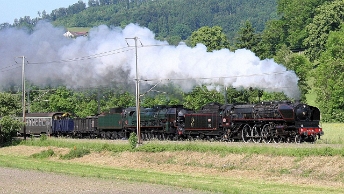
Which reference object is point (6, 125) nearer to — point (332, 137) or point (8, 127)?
point (8, 127)

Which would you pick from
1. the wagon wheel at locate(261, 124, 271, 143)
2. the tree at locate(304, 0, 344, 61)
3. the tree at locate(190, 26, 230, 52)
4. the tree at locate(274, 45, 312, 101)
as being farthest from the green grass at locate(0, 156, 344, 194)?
the tree at locate(304, 0, 344, 61)

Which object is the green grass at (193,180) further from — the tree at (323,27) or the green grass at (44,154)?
the tree at (323,27)

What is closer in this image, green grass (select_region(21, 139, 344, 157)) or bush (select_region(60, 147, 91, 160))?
green grass (select_region(21, 139, 344, 157))

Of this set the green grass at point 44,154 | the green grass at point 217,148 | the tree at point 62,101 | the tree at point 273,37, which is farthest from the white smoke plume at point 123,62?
the tree at point 273,37

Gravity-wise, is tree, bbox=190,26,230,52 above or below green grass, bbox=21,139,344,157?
above

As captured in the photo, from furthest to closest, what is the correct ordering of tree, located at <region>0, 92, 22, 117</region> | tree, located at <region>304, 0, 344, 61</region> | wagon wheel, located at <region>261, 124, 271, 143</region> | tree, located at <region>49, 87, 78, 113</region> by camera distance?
tree, located at <region>304, 0, 344, 61</region>
tree, located at <region>49, 87, 78, 113</region>
tree, located at <region>0, 92, 22, 117</region>
wagon wheel, located at <region>261, 124, 271, 143</region>

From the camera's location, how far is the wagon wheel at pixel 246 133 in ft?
209

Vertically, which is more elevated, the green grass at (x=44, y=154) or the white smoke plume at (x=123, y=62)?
the white smoke plume at (x=123, y=62)

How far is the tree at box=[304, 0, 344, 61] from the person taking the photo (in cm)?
15650

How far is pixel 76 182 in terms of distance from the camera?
45438mm

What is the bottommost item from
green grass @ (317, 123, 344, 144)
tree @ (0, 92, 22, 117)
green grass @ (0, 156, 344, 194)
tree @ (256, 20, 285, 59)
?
green grass @ (0, 156, 344, 194)

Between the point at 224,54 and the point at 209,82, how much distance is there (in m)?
3.52

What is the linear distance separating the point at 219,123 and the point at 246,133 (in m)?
3.56

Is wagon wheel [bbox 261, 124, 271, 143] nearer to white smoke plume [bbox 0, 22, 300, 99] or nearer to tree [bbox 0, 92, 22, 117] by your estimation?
Answer: white smoke plume [bbox 0, 22, 300, 99]
